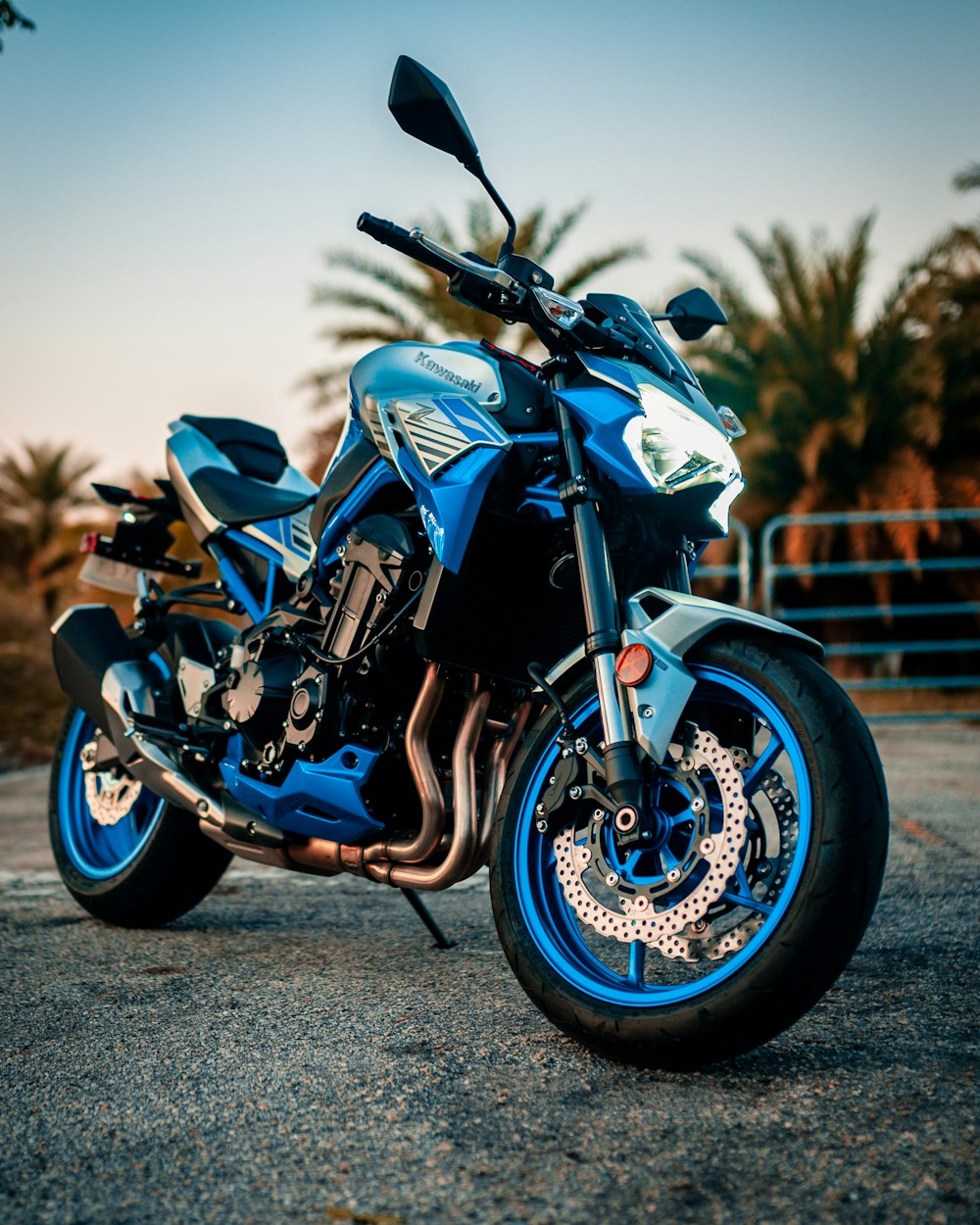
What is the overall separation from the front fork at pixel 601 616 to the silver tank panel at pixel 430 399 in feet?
0.63

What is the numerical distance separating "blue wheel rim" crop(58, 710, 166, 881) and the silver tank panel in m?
1.57

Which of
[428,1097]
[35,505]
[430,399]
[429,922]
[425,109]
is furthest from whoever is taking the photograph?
[35,505]

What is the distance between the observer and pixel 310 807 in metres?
2.96

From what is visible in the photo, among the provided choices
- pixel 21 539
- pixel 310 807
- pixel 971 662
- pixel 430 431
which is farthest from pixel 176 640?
pixel 21 539

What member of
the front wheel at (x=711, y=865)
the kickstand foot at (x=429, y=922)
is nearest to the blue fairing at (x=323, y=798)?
the kickstand foot at (x=429, y=922)

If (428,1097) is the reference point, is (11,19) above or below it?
above

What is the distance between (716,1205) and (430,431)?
1.60 m

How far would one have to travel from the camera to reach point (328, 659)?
292 centimetres

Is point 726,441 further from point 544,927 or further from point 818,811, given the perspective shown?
point 544,927

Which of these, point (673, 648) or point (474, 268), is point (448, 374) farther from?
point (673, 648)

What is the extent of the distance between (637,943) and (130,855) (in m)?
2.04

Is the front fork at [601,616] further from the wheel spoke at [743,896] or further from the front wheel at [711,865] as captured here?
the wheel spoke at [743,896]

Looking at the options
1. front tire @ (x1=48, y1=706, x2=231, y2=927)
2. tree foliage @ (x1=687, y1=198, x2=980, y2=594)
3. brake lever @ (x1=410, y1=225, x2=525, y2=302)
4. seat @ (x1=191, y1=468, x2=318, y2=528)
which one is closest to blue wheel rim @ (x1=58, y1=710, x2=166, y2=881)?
front tire @ (x1=48, y1=706, x2=231, y2=927)

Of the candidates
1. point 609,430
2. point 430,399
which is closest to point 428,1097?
point 609,430
